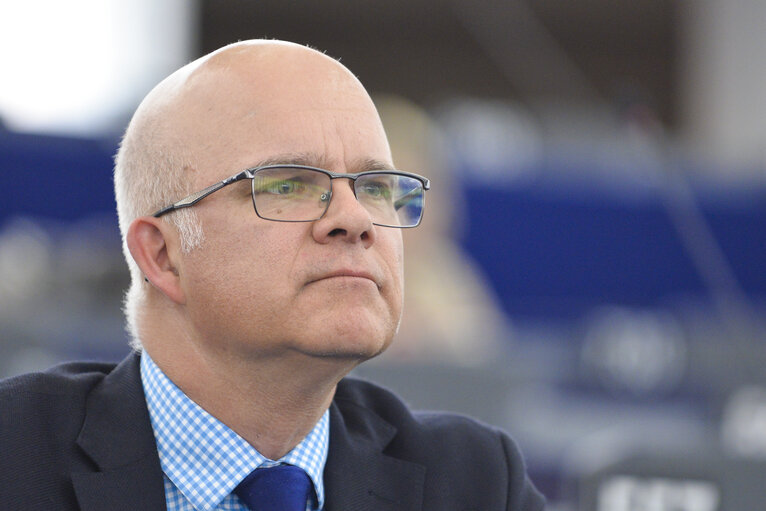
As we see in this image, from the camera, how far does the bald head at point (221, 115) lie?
1609mm

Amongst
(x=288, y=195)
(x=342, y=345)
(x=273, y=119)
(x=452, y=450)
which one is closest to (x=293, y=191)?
(x=288, y=195)

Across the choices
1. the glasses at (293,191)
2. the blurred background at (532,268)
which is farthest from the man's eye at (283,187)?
the blurred background at (532,268)

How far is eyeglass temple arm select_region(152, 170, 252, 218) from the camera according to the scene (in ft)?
5.21

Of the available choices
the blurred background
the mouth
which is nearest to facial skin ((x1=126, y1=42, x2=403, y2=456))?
the mouth

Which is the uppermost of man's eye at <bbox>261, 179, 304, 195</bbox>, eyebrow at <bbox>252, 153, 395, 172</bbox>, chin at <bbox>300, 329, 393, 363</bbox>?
eyebrow at <bbox>252, 153, 395, 172</bbox>

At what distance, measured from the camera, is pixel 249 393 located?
5.50ft

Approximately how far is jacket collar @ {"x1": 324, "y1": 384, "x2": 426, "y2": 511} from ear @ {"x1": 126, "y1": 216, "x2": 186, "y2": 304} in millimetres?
346

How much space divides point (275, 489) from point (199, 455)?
123 millimetres

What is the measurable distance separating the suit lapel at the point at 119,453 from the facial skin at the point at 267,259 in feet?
0.29

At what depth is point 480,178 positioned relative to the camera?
5.52 meters

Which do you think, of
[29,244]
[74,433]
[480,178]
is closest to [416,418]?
[74,433]

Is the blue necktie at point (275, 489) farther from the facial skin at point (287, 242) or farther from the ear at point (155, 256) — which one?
the ear at point (155, 256)

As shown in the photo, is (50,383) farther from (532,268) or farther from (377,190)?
(532,268)

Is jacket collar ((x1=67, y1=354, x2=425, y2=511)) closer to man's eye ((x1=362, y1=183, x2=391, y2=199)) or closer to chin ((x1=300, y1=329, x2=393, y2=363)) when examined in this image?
chin ((x1=300, y1=329, x2=393, y2=363))
